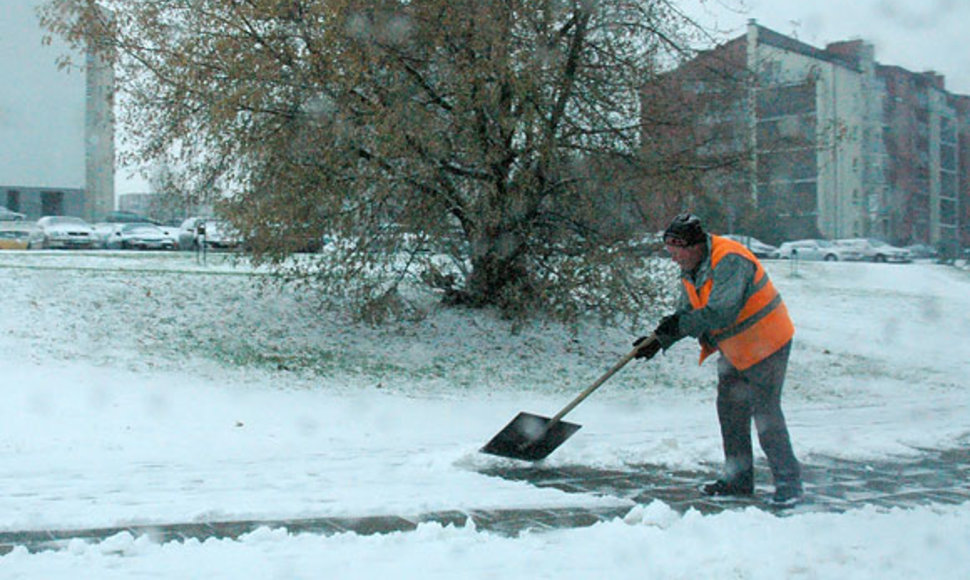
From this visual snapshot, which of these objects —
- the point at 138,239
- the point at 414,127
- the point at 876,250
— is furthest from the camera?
the point at 138,239

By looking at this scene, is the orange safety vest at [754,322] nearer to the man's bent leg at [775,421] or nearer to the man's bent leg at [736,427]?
the man's bent leg at [775,421]

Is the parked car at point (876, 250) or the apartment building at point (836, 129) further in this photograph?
the parked car at point (876, 250)

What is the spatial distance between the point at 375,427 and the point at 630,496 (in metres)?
3.70

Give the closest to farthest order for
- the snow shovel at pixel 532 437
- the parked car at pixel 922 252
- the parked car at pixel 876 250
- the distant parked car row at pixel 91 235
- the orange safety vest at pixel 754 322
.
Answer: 1. the orange safety vest at pixel 754 322
2. the snow shovel at pixel 532 437
3. the parked car at pixel 922 252
4. the parked car at pixel 876 250
5. the distant parked car row at pixel 91 235

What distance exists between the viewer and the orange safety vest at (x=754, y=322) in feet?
19.1

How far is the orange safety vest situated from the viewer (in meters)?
5.84

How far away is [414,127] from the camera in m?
11.8

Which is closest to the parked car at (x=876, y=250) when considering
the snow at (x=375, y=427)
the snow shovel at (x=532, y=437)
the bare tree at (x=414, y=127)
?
the snow at (x=375, y=427)

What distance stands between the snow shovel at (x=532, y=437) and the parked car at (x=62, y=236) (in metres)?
30.2

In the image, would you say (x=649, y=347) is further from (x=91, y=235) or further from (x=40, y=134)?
(x=40, y=134)

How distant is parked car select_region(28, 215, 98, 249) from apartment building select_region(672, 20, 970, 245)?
80.4 ft

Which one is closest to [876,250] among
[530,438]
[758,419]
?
[530,438]

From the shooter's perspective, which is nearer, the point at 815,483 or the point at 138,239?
the point at 815,483

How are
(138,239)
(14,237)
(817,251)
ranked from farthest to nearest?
(138,239) → (14,237) → (817,251)
